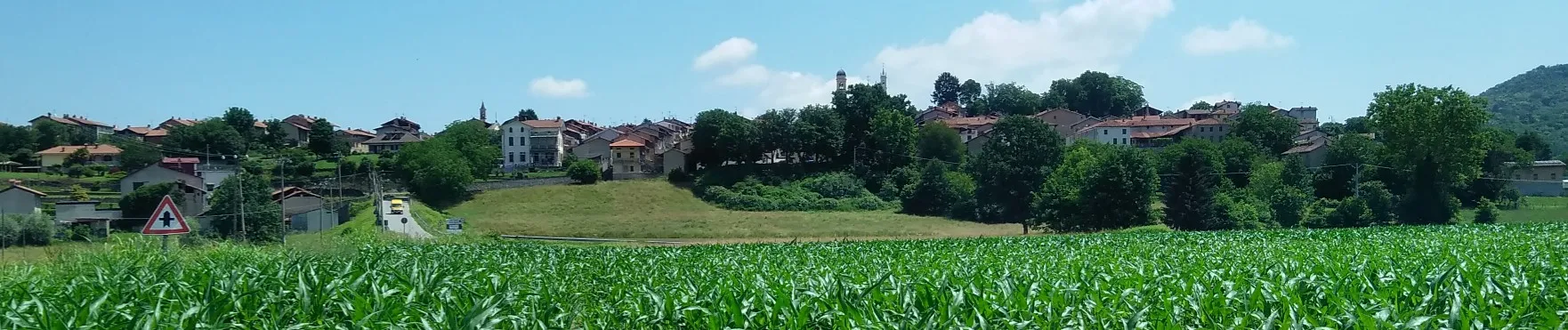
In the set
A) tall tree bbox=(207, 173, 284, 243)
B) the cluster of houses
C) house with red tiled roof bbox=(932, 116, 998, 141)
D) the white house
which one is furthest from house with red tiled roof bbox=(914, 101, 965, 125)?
tall tree bbox=(207, 173, 284, 243)

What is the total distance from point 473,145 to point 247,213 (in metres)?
40.2

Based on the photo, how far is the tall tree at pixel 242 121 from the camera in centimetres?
8769

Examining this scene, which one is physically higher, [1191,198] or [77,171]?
[77,171]

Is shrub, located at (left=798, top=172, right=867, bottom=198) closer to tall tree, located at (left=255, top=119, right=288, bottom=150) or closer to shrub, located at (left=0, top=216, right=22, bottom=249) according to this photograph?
tall tree, located at (left=255, top=119, right=288, bottom=150)

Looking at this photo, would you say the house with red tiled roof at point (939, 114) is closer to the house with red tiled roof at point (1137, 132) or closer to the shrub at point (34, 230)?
the house with red tiled roof at point (1137, 132)

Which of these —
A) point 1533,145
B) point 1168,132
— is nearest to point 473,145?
point 1168,132

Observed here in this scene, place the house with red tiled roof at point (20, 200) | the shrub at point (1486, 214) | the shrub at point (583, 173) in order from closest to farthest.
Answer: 1. the house with red tiled roof at point (20, 200)
2. the shrub at point (1486, 214)
3. the shrub at point (583, 173)

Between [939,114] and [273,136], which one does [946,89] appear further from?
[273,136]

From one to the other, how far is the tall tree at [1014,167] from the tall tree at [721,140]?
21627mm

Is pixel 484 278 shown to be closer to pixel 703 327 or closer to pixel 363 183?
pixel 703 327

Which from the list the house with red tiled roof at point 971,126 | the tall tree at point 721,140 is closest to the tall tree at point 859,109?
Result: the tall tree at point 721,140

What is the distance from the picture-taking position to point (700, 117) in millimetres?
87875

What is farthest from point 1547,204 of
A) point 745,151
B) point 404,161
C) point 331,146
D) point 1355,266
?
point 331,146

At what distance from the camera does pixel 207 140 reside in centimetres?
7306
